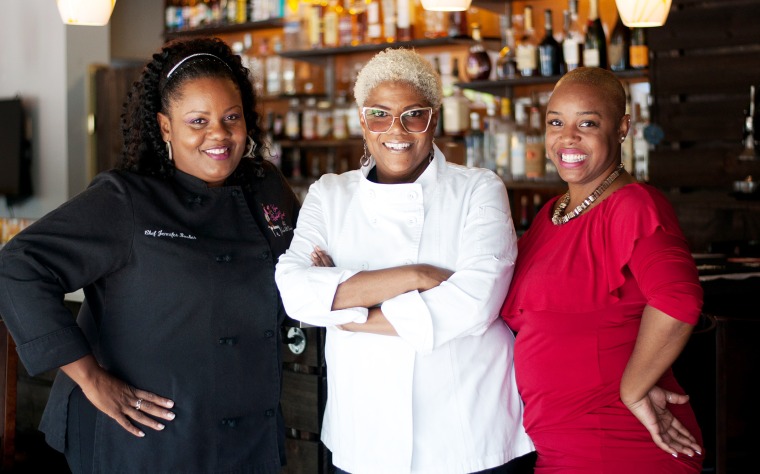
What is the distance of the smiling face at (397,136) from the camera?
6.47ft

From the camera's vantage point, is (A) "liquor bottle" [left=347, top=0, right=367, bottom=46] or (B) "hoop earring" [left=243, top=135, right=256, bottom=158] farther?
(A) "liquor bottle" [left=347, top=0, right=367, bottom=46]

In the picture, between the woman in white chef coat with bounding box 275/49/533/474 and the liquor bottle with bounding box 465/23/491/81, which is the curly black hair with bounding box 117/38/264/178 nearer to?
the woman in white chef coat with bounding box 275/49/533/474

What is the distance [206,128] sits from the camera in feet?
6.90

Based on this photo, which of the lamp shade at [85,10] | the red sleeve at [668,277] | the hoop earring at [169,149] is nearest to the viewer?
the red sleeve at [668,277]

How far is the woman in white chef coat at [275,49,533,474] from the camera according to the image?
1.87 m

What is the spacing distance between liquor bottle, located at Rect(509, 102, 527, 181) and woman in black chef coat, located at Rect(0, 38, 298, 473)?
2.90m

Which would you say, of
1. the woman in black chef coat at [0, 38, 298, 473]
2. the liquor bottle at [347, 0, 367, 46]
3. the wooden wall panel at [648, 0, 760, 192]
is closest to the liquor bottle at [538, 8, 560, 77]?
the wooden wall panel at [648, 0, 760, 192]

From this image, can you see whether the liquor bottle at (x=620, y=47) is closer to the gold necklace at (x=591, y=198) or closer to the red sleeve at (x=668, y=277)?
the gold necklace at (x=591, y=198)

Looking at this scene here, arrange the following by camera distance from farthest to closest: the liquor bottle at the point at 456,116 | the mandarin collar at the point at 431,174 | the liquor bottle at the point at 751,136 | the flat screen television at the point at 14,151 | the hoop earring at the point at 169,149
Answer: the flat screen television at the point at 14,151
the liquor bottle at the point at 456,116
the liquor bottle at the point at 751,136
the hoop earring at the point at 169,149
the mandarin collar at the point at 431,174

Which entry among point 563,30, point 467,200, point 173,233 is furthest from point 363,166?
point 563,30

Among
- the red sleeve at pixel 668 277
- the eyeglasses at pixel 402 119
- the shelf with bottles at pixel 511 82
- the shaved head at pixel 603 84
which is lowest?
the red sleeve at pixel 668 277

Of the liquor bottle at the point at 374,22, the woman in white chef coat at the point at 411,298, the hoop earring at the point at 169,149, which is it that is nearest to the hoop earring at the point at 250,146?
the hoop earring at the point at 169,149

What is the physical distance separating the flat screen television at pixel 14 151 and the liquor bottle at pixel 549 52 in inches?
154

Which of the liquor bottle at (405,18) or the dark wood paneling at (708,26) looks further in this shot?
the liquor bottle at (405,18)
